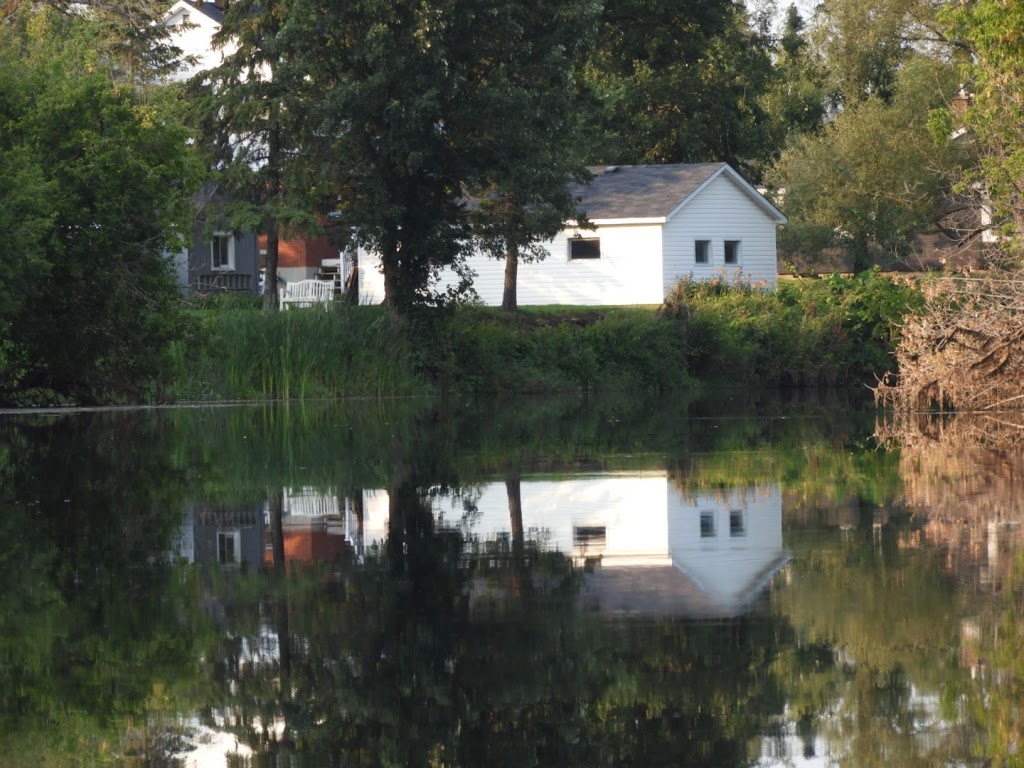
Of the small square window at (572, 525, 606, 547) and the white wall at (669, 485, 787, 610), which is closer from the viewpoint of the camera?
the white wall at (669, 485, 787, 610)

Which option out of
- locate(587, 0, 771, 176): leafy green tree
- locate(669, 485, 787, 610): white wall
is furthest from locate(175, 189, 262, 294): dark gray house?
locate(669, 485, 787, 610): white wall

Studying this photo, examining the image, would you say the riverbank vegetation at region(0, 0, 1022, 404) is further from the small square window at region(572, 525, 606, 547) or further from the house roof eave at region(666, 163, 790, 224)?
the small square window at region(572, 525, 606, 547)

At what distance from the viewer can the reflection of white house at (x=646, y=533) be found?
8.35 meters

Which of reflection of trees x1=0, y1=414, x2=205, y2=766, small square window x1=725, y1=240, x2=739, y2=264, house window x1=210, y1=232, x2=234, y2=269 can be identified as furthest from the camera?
house window x1=210, y1=232, x2=234, y2=269

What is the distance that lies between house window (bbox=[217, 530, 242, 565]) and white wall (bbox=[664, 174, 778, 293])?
4240cm

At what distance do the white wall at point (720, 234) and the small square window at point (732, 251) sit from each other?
0.16m

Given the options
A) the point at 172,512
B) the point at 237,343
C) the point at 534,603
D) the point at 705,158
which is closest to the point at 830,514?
the point at 534,603

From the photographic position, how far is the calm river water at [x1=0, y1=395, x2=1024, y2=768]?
560cm

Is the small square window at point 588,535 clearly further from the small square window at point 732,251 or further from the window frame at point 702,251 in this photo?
the small square window at point 732,251

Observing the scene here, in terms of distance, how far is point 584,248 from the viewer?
181 ft

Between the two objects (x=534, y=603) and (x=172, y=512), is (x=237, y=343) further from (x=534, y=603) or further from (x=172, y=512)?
(x=534, y=603)

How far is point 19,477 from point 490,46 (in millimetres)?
24554

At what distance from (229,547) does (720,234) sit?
153 feet

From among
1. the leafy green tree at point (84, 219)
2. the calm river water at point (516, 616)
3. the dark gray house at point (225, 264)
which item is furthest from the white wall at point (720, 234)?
→ the calm river water at point (516, 616)
